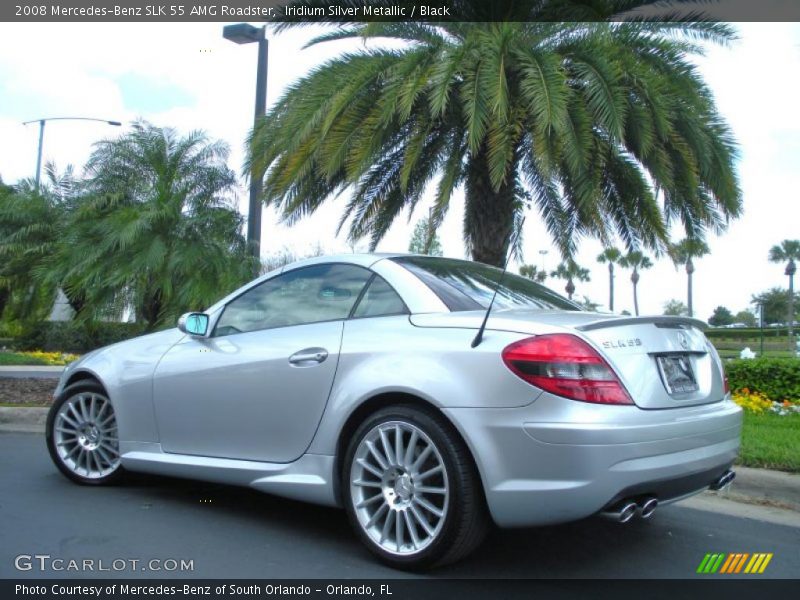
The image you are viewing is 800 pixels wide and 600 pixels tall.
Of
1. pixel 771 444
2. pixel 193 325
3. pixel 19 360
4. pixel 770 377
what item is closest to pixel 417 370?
pixel 193 325

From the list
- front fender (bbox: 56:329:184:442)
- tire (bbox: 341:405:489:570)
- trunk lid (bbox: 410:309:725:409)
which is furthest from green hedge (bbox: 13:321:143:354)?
trunk lid (bbox: 410:309:725:409)

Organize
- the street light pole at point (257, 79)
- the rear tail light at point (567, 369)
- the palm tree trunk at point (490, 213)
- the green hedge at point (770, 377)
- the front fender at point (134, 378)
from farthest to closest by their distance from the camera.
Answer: the palm tree trunk at point (490, 213)
the street light pole at point (257, 79)
the green hedge at point (770, 377)
the front fender at point (134, 378)
the rear tail light at point (567, 369)

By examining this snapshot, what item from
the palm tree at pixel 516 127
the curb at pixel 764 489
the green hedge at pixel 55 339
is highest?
the palm tree at pixel 516 127

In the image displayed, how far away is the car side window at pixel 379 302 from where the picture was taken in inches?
160

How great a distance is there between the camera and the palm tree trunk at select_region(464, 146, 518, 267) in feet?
33.7

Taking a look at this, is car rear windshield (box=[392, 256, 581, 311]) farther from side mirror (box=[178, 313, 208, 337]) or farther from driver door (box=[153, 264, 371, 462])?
side mirror (box=[178, 313, 208, 337])

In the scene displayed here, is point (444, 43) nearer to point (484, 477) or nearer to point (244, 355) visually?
point (244, 355)

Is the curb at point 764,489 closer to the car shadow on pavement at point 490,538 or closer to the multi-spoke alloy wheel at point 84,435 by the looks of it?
the car shadow on pavement at point 490,538

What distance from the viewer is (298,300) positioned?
14.9 feet

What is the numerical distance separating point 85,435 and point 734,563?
13.0ft

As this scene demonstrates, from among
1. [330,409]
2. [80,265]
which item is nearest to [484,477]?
[330,409]

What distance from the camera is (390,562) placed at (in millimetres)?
3641

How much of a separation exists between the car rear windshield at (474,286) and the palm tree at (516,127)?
13.7 ft

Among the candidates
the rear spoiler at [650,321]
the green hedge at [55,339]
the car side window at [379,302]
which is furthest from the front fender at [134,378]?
the green hedge at [55,339]
